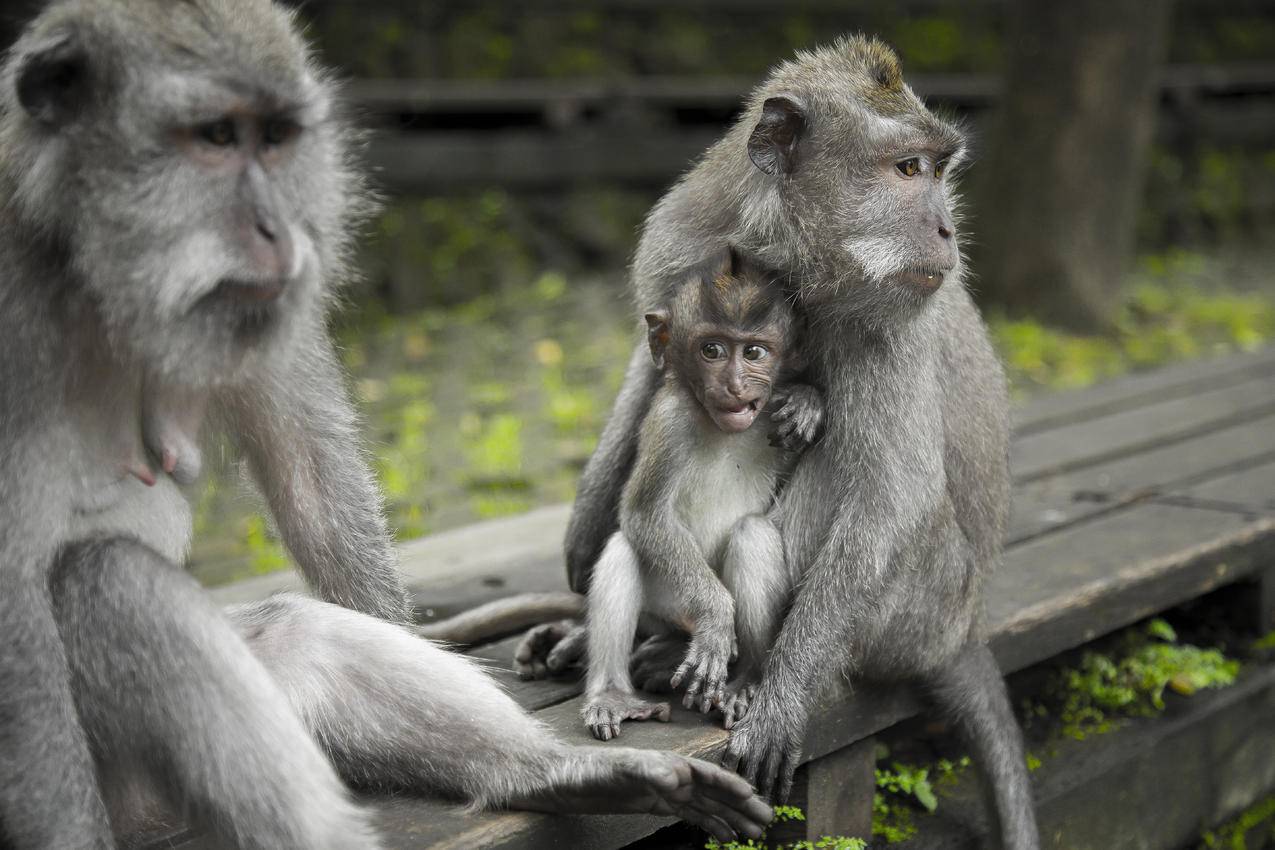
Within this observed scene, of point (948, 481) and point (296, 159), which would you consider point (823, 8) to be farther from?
point (296, 159)

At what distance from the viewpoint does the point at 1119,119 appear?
8.77 m

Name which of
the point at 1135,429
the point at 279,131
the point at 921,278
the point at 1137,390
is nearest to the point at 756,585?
the point at 921,278

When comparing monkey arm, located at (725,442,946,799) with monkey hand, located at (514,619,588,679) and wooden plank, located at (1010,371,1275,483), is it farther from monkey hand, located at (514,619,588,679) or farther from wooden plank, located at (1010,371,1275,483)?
wooden plank, located at (1010,371,1275,483)

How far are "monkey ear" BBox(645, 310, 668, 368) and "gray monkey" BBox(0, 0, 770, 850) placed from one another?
880 millimetres

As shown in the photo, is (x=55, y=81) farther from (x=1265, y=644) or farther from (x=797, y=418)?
(x=1265, y=644)

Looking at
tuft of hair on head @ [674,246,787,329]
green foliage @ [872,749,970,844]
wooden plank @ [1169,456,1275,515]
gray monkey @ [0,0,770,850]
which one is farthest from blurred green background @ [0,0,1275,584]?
gray monkey @ [0,0,770,850]

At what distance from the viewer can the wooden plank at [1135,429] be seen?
5160 mm

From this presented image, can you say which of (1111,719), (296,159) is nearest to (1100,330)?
(1111,719)

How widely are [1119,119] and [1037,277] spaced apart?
41.6 inches

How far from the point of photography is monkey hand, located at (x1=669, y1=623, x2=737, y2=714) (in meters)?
2.97

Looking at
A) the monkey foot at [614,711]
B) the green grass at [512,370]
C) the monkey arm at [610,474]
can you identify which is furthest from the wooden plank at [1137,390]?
the monkey foot at [614,711]

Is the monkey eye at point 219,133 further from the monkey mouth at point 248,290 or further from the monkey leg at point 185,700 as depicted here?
the monkey leg at point 185,700

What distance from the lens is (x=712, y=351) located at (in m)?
3.10

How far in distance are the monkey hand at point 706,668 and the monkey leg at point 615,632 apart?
0.07 meters
